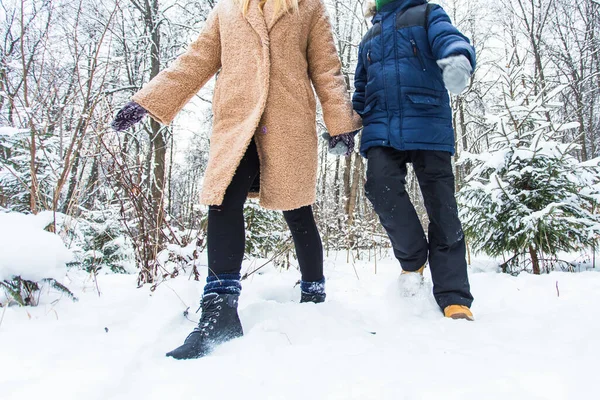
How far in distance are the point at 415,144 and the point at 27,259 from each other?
1788mm

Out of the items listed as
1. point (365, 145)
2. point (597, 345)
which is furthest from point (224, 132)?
point (597, 345)

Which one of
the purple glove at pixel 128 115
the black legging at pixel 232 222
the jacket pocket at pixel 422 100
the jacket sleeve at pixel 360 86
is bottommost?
the black legging at pixel 232 222

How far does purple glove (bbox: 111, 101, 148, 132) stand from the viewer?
61.0 inches

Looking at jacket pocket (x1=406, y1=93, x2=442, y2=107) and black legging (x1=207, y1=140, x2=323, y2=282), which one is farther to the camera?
jacket pocket (x1=406, y1=93, x2=442, y2=107)

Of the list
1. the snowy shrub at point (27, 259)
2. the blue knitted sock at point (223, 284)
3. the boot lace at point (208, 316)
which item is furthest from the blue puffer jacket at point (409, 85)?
the snowy shrub at point (27, 259)

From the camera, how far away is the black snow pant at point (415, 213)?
1801 mm

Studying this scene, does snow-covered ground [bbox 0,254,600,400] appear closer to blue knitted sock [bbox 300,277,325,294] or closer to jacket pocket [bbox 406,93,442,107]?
blue knitted sock [bbox 300,277,325,294]

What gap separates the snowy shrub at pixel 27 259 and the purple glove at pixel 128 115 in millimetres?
571

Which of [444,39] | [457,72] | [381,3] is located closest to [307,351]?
[457,72]

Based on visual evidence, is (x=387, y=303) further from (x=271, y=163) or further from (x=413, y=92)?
(x=413, y=92)

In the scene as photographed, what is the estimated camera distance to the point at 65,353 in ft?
3.57

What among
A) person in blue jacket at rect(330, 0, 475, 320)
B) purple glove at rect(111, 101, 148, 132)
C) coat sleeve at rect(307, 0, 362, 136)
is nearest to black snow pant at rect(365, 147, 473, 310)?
person in blue jacket at rect(330, 0, 475, 320)

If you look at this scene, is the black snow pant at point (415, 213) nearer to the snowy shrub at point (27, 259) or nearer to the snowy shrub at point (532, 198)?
the snowy shrub at point (532, 198)

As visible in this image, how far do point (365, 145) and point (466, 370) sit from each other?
1.24 m
